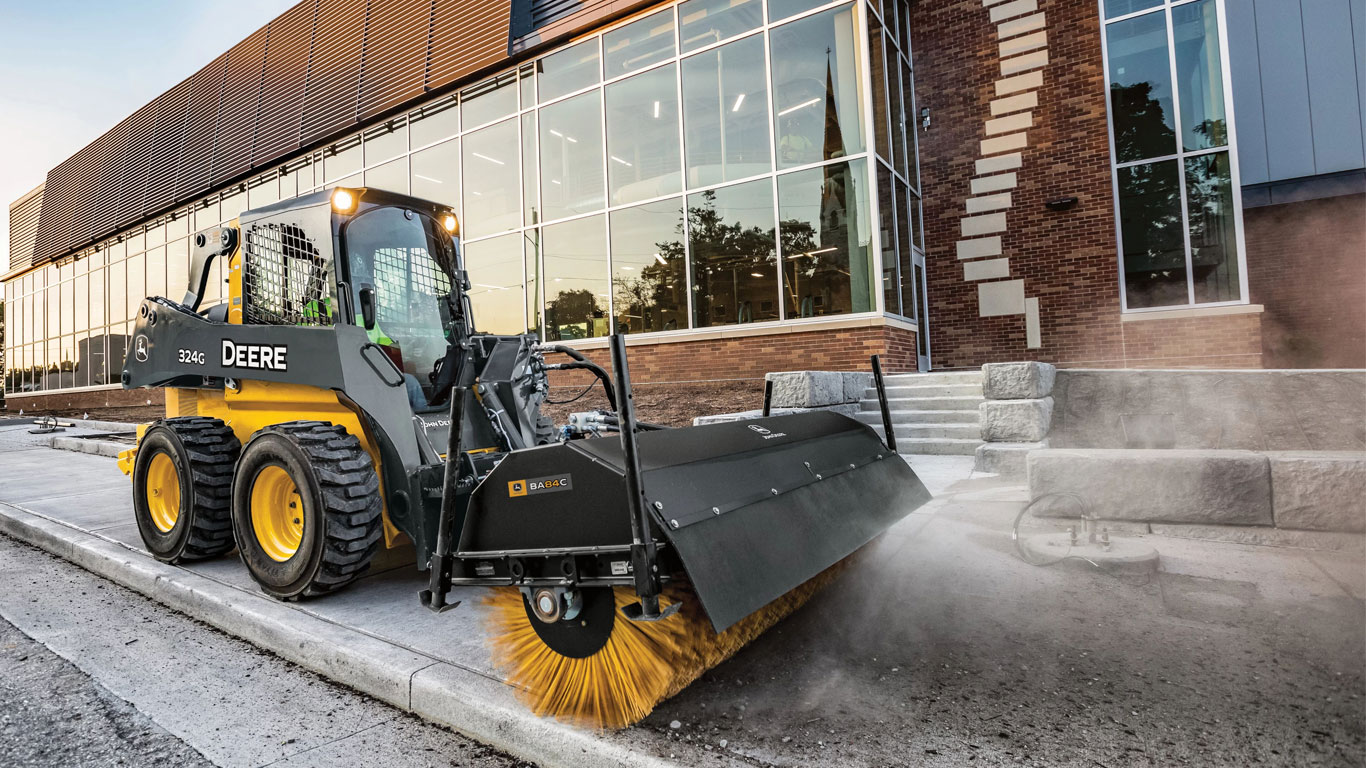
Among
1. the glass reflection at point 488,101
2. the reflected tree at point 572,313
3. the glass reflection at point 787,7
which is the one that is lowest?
the reflected tree at point 572,313

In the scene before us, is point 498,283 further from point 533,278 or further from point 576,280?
point 576,280

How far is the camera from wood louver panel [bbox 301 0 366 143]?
16.6m

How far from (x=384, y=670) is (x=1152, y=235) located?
39.2 feet

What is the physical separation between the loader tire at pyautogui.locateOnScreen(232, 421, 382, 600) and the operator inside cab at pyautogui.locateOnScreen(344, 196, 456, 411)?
2.31 feet

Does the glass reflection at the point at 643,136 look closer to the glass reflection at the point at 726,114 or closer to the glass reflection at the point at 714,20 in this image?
the glass reflection at the point at 726,114

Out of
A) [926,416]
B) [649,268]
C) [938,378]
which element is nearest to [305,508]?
[926,416]

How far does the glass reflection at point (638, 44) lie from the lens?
12.3 m

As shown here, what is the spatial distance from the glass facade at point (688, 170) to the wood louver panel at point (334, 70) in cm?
142

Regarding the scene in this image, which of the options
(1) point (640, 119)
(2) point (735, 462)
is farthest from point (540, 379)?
(1) point (640, 119)

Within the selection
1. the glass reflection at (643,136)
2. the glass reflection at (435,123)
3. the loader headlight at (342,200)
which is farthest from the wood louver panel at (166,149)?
the loader headlight at (342,200)

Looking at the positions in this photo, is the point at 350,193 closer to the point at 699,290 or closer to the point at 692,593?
the point at 692,593

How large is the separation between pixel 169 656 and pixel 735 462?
297 cm

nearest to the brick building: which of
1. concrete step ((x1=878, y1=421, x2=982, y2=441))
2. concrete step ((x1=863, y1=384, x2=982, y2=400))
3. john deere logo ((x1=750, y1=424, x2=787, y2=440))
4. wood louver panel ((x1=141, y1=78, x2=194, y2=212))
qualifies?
concrete step ((x1=863, y1=384, x2=982, y2=400))

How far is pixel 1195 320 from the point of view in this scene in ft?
33.6
